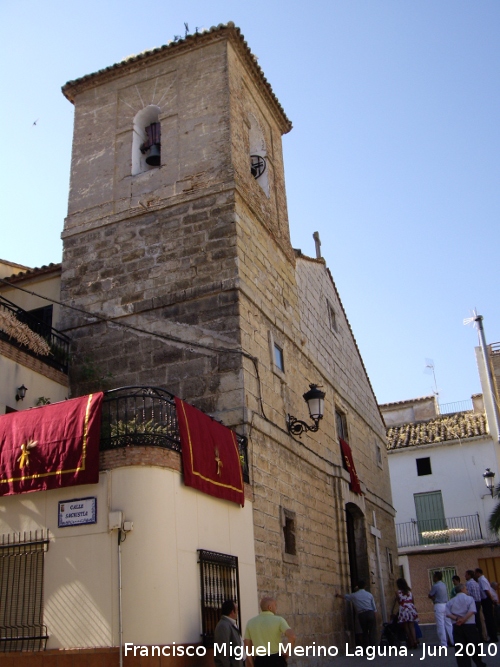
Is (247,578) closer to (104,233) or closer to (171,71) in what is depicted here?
(104,233)

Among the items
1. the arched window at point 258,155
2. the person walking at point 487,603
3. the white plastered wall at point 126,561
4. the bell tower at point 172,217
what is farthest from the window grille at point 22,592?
the arched window at point 258,155

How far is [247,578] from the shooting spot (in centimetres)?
925

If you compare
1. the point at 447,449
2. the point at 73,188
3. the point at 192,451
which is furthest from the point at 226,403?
the point at 447,449

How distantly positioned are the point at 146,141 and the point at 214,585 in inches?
340

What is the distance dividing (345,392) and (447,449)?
13136mm

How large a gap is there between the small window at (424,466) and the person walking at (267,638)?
23.0 meters

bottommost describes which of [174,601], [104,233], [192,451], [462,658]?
[462,658]

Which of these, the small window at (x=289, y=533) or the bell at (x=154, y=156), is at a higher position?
the bell at (x=154, y=156)

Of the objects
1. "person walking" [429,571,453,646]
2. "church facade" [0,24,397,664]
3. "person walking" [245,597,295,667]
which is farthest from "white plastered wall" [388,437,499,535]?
"person walking" [245,597,295,667]

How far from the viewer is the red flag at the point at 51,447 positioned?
7.96 m

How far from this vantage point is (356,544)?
1561 centimetres

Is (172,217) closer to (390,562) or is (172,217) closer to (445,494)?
(390,562)

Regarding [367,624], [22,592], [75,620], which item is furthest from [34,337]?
[367,624]

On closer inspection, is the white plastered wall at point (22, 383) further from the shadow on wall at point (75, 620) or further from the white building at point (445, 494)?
the white building at point (445, 494)
